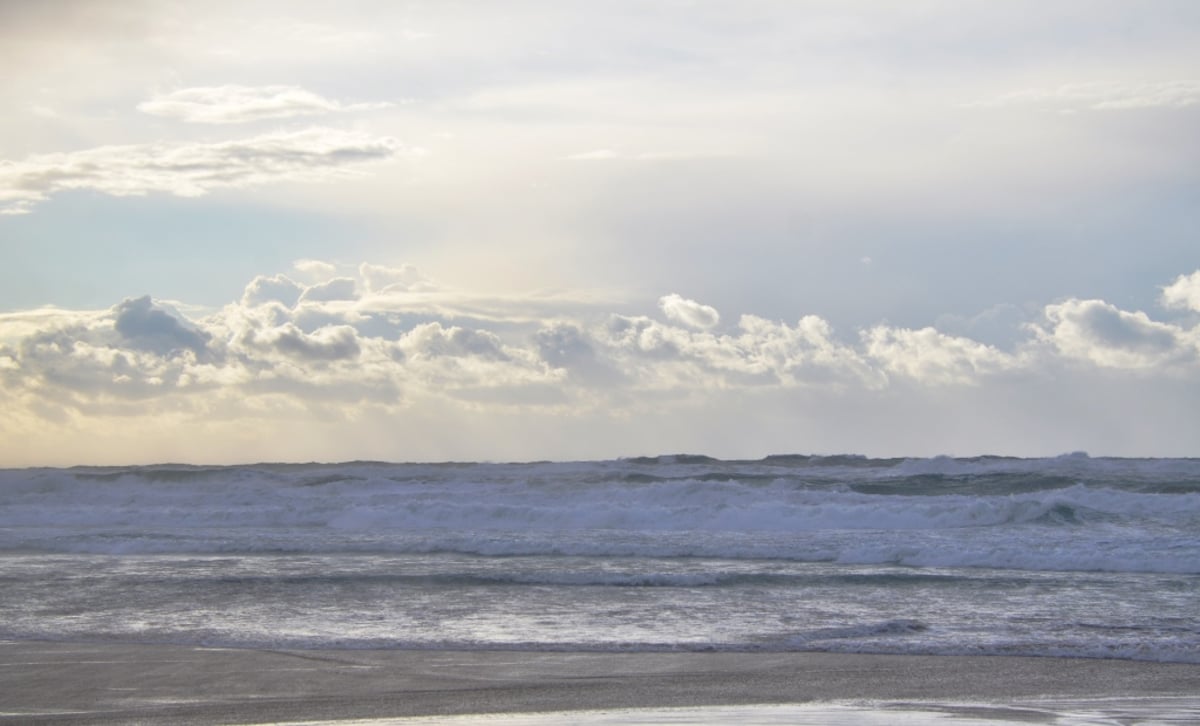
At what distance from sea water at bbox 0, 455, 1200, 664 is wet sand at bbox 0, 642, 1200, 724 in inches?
25.9

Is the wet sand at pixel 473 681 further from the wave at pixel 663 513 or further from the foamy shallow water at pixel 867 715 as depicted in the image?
the wave at pixel 663 513

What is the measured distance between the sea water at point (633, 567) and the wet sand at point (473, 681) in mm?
658

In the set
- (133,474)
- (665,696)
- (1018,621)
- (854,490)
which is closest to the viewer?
(665,696)

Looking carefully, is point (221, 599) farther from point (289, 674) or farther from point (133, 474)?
point (133, 474)

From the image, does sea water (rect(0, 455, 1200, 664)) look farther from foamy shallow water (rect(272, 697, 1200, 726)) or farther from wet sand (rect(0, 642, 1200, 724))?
foamy shallow water (rect(272, 697, 1200, 726))

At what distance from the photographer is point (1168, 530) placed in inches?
1005

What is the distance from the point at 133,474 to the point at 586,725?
44.5m

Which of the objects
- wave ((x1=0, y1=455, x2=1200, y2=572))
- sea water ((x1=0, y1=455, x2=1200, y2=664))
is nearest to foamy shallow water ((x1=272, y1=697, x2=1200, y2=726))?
sea water ((x1=0, y1=455, x2=1200, y2=664))

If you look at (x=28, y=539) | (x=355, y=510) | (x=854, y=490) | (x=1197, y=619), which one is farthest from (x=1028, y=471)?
(x=28, y=539)

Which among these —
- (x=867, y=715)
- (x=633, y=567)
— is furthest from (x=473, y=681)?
(x=633, y=567)

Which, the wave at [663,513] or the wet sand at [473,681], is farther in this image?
the wave at [663,513]

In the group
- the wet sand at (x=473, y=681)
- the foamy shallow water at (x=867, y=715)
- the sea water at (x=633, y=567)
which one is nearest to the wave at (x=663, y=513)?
the sea water at (x=633, y=567)

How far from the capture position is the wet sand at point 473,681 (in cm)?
934

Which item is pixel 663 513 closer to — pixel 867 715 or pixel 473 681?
pixel 473 681
